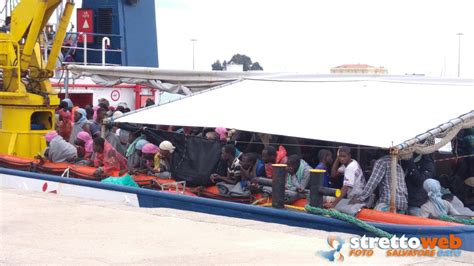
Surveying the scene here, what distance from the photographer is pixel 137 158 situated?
11.8 m


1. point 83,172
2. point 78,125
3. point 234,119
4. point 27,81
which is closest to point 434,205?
point 234,119

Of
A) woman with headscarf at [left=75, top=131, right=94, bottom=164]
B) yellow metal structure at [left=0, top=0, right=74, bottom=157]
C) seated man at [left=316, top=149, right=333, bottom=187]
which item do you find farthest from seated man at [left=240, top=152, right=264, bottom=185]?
yellow metal structure at [left=0, top=0, right=74, bottom=157]

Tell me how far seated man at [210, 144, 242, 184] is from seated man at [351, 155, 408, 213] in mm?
2028

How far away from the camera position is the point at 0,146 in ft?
48.4

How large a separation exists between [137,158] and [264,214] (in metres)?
3.10

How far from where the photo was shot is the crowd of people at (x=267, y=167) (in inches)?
354

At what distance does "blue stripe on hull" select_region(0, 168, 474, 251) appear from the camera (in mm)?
8062

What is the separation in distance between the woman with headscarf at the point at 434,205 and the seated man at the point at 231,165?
2.59 metres

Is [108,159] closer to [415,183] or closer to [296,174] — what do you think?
[296,174]

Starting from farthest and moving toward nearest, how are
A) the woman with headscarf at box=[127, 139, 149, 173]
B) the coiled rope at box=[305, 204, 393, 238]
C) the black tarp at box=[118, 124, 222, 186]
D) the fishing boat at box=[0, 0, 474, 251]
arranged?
1. the woman with headscarf at box=[127, 139, 149, 173]
2. the black tarp at box=[118, 124, 222, 186]
3. the fishing boat at box=[0, 0, 474, 251]
4. the coiled rope at box=[305, 204, 393, 238]

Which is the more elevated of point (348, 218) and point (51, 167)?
point (51, 167)

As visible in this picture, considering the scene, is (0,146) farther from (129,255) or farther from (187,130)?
(129,255)

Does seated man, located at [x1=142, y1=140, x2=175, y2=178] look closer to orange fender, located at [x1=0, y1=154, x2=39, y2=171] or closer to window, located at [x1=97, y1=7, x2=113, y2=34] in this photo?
orange fender, located at [x1=0, y1=154, x2=39, y2=171]

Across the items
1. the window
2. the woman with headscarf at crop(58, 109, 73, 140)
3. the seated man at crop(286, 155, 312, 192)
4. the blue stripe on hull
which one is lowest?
the blue stripe on hull
